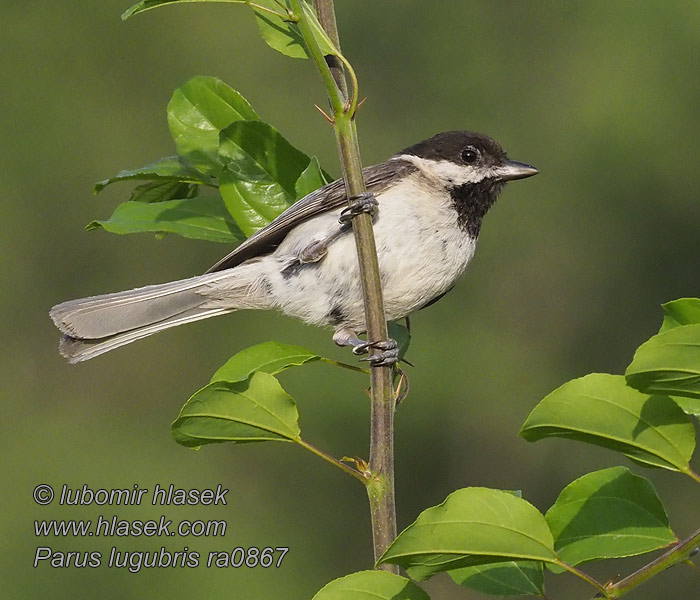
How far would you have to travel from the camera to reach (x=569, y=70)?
12875 millimetres

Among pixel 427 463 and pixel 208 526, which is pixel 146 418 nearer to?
pixel 427 463

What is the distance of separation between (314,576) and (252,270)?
23.3 feet

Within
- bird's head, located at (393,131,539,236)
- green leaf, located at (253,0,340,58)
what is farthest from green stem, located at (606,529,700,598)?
bird's head, located at (393,131,539,236)

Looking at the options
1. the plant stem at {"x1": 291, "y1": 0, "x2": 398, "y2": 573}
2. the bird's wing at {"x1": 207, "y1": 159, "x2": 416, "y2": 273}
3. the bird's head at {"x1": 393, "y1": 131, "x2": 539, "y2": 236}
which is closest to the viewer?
the plant stem at {"x1": 291, "y1": 0, "x2": 398, "y2": 573}

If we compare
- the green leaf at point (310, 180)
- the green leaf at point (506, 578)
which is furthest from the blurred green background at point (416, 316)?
the green leaf at point (506, 578)

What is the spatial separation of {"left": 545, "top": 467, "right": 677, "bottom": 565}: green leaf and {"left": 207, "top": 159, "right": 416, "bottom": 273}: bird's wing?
1292 mm

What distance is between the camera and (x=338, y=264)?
3074 millimetres

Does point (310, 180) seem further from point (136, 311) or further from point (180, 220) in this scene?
point (136, 311)

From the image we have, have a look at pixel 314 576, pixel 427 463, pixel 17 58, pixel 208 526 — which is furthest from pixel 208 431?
pixel 17 58

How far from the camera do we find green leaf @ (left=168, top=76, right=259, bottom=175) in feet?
8.16

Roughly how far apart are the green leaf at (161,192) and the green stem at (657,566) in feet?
5.08

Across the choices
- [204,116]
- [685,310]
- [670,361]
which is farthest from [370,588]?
[204,116]

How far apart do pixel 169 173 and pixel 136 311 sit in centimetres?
61

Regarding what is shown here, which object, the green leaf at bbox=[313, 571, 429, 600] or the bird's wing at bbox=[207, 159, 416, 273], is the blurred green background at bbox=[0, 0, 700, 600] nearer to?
the bird's wing at bbox=[207, 159, 416, 273]
